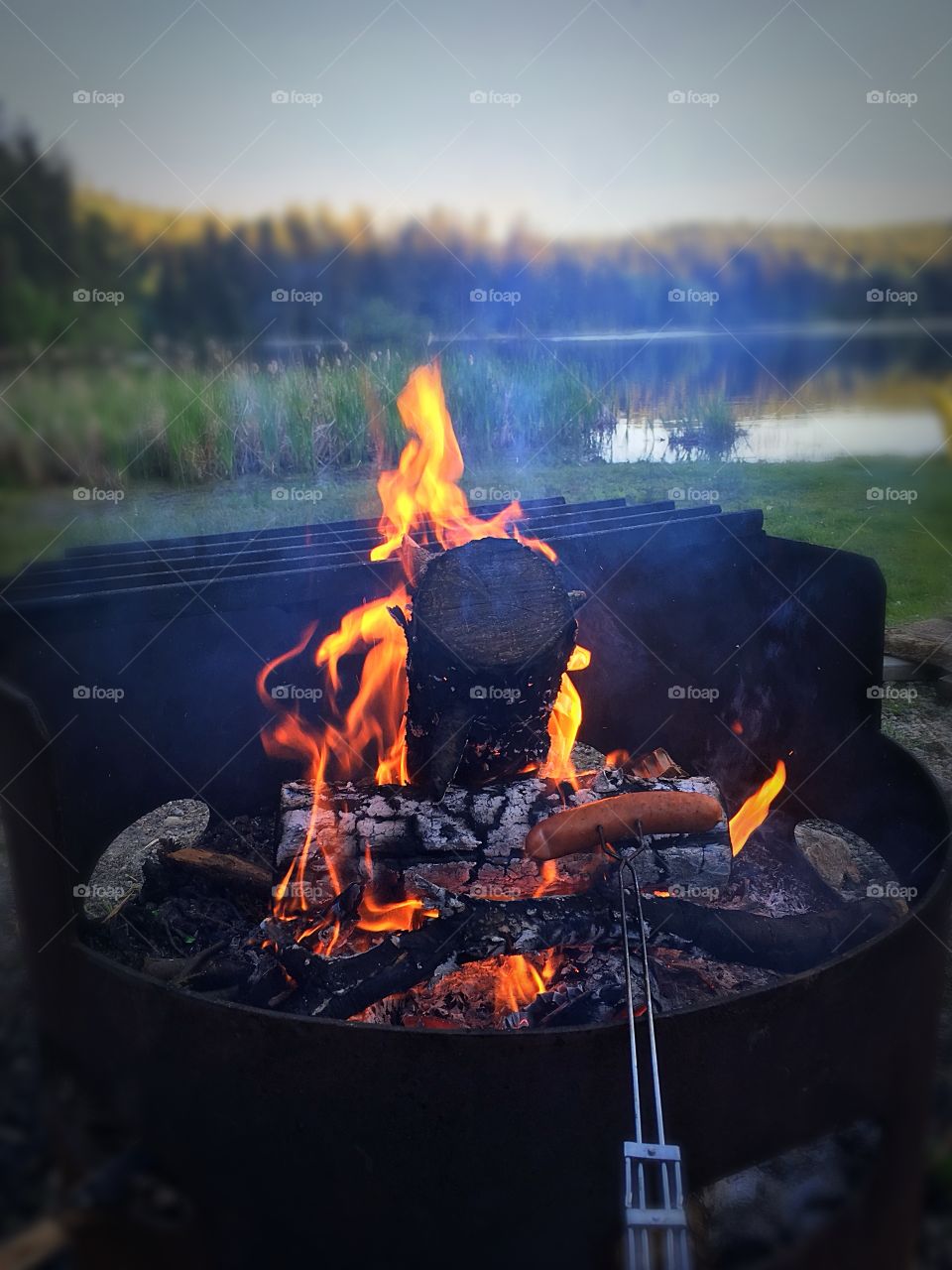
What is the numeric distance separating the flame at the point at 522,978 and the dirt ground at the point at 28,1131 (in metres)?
1.31

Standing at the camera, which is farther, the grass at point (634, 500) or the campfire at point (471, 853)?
the grass at point (634, 500)

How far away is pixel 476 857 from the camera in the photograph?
2.83 metres

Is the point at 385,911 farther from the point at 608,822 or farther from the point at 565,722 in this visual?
the point at 565,722

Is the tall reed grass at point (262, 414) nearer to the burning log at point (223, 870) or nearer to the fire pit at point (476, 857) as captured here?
the fire pit at point (476, 857)

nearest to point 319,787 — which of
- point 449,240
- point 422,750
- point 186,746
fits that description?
point 422,750

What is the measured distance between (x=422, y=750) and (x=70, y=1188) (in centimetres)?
168

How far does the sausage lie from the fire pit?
0.02 m

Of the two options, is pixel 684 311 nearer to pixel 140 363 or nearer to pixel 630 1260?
pixel 140 363

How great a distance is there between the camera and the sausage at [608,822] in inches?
106

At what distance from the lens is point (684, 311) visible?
8.11 meters

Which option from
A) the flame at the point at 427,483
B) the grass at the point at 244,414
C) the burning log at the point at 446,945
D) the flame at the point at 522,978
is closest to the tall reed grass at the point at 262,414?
the grass at the point at 244,414

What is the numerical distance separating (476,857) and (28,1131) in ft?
5.53

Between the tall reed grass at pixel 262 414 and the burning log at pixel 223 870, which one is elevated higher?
the tall reed grass at pixel 262 414

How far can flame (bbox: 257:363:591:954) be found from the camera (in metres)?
3.48
